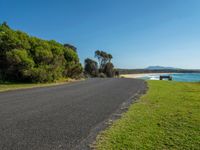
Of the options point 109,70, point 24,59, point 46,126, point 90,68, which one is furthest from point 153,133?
point 109,70

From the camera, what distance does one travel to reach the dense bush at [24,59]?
1997cm

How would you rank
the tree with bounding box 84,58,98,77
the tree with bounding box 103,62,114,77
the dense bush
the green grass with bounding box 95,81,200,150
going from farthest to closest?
the tree with bounding box 103,62,114,77
the tree with bounding box 84,58,98,77
the dense bush
the green grass with bounding box 95,81,200,150

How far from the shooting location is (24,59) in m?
20.1

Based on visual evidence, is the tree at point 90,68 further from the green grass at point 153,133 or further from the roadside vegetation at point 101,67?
the green grass at point 153,133

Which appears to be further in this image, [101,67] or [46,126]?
[101,67]

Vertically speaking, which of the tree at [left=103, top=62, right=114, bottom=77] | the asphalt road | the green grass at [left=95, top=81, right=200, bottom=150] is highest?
the tree at [left=103, top=62, right=114, bottom=77]

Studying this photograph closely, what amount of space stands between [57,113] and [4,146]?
3.09 metres

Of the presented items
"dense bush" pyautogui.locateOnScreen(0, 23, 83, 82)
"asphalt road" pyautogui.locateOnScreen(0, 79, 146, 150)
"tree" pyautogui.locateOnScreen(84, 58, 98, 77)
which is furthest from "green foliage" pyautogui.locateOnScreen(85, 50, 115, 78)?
"asphalt road" pyautogui.locateOnScreen(0, 79, 146, 150)

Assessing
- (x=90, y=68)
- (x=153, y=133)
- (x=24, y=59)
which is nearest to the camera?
(x=153, y=133)

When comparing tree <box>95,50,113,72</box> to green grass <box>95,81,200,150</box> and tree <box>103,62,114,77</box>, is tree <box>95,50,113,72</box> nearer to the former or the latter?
tree <box>103,62,114,77</box>

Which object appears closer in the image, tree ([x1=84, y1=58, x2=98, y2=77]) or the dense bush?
the dense bush

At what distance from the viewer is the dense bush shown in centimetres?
1997

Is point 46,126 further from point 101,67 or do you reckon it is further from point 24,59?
point 101,67

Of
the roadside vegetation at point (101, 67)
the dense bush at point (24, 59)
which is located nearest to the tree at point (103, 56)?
the roadside vegetation at point (101, 67)
